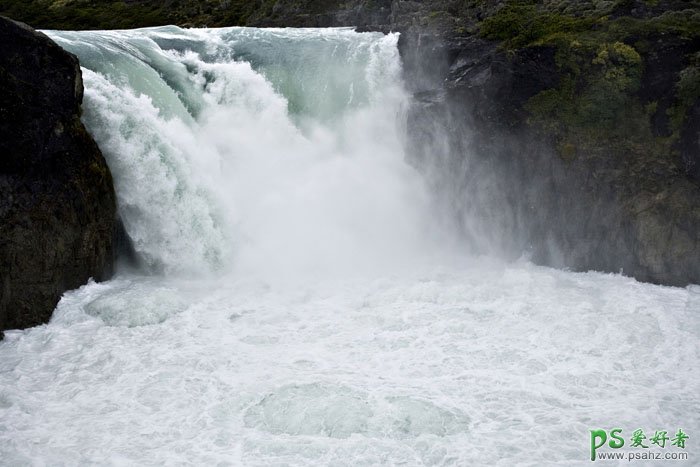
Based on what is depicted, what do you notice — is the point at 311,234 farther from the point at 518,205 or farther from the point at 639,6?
the point at 639,6

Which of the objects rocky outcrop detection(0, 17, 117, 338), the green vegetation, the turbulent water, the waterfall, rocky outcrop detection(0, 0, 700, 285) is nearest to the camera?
the turbulent water

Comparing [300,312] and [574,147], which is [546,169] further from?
[300,312]

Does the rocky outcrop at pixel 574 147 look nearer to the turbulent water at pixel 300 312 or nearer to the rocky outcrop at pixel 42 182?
the turbulent water at pixel 300 312

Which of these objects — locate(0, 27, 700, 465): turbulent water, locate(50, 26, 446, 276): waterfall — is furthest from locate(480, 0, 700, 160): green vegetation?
locate(50, 26, 446, 276): waterfall

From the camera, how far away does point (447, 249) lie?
22.2m

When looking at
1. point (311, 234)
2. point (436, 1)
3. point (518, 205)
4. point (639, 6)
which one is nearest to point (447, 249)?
point (518, 205)

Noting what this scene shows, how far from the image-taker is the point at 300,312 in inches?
663

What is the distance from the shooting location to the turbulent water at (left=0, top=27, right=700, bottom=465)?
38.1 ft

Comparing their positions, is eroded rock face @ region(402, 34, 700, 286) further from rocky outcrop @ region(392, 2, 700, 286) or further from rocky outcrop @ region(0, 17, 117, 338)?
rocky outcrop @ region(0, 17, 117, 338)

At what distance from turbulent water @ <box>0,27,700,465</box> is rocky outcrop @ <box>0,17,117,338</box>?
32.8 inches

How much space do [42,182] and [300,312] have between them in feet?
23.8

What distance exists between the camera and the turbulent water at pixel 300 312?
38.1 feet

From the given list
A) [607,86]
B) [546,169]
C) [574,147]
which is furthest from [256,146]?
[607,86]

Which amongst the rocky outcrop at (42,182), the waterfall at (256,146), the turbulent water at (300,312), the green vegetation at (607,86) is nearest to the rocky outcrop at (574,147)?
the green vegetation at (607,86)
